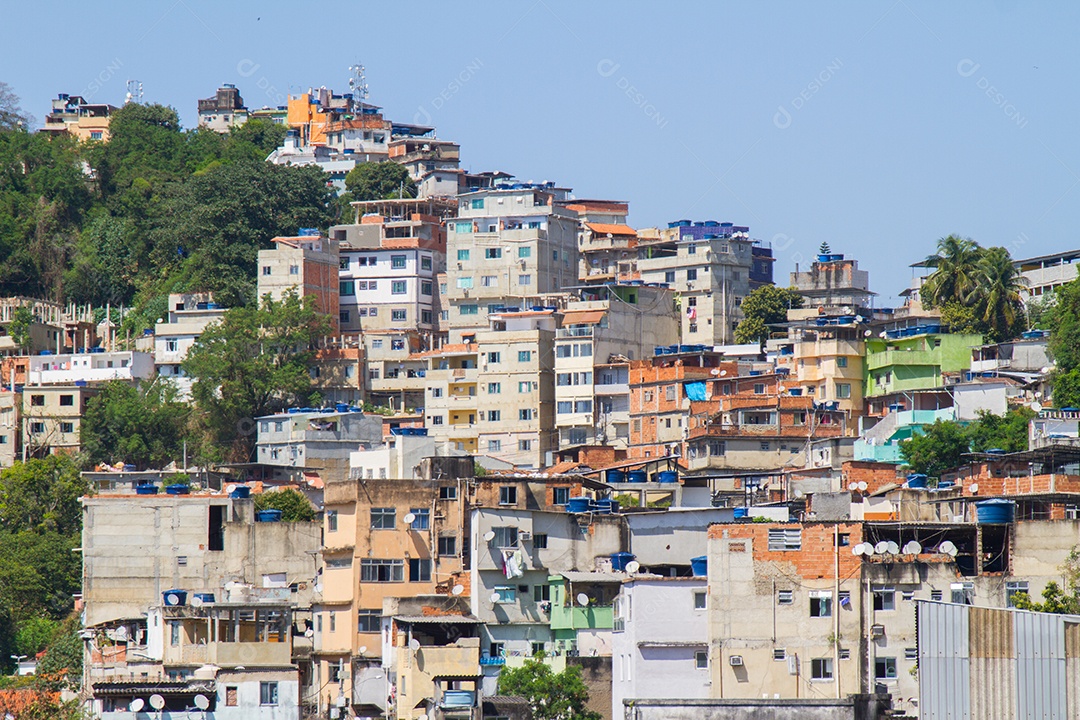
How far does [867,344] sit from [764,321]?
44.0 feet

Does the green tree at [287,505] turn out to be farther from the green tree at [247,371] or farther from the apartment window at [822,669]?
the apartment window at [822,669]

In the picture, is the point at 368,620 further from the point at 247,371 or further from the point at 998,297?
the point at 247,371

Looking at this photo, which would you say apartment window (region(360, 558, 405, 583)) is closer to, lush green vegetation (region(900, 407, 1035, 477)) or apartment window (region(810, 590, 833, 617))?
apartment window (region(810, 590, 833, 617))

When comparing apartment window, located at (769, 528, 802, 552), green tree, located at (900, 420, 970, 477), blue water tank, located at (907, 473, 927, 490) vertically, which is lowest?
apartment window, located at (769, 528, 802, 552)

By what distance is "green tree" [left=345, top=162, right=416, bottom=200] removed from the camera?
123750mm

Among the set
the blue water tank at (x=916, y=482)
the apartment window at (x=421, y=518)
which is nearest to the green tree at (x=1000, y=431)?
the blue water tank at (x=916, y=482)

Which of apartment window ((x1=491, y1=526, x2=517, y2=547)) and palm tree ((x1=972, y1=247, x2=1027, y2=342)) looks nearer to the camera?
apartment window ((x1=491, y1=526, x2=517, y2=547))

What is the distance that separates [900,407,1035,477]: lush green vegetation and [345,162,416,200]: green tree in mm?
55306

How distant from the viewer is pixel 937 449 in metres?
71.4

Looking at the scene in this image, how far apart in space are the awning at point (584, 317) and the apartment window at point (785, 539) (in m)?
47.0

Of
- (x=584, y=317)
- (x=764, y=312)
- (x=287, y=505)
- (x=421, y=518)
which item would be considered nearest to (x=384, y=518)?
(x=421, y=518)

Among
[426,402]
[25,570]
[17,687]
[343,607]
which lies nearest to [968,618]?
[343,607]

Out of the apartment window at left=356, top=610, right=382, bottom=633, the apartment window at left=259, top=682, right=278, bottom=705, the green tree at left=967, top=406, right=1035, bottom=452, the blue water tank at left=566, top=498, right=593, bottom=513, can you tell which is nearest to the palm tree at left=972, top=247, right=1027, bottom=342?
the green tree at left=967, top=406, right=1035, bottom=452

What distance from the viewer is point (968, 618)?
116 feet
